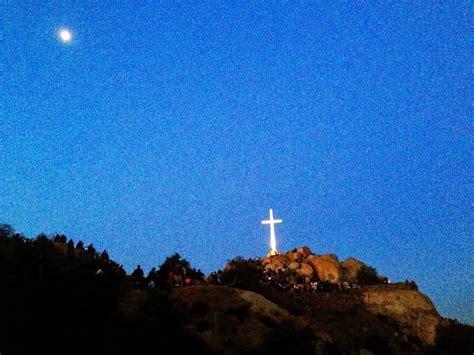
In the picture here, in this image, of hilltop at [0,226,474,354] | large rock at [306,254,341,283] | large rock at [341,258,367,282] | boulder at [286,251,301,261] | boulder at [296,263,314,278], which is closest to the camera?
hilltop at [0,226,474,354]

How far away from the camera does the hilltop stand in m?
17.6

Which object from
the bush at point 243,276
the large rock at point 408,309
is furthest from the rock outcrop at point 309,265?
the bush at point 243,276

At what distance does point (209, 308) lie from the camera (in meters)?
25.1

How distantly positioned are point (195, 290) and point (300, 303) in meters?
6.49

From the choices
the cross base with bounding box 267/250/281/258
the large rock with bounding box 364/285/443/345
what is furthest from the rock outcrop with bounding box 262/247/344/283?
the large rock with bounding box 364/285/443/345

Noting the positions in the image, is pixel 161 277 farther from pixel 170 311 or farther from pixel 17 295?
pixel 17 295

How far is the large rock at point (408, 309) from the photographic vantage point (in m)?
31.5

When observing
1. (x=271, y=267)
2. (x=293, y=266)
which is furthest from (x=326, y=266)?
(x=271, y=267)

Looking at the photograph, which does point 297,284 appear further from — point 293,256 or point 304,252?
point 304,252

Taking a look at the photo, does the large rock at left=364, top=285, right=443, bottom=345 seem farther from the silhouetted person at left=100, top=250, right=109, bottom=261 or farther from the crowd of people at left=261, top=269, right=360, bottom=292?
the silhouetted person at left=100, top=250, right=109, bottom=261

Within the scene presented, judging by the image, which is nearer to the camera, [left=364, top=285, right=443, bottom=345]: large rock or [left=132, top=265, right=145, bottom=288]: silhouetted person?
[left=132, top=265, right=145, bottom=288]: silhouetted person

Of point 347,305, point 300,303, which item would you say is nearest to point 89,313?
point 300,303

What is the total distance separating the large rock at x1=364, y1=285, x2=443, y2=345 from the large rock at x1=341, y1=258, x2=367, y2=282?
3888 millimetres

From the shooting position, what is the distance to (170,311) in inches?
827
